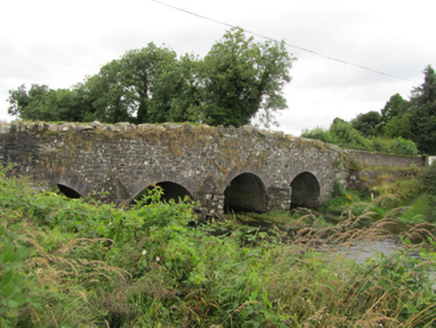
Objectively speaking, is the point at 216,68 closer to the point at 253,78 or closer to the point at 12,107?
the point at 253,78

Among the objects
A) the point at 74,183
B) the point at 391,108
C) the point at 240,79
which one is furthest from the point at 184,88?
the point at 391,108

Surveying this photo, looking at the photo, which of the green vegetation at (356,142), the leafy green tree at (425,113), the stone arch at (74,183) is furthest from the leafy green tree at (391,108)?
the stone arch at (74,183)

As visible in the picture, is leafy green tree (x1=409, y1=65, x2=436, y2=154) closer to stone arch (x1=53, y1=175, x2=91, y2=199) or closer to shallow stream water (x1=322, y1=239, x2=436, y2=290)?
shallow stream water (x1=322, y1=239, x2=436, y2=290)

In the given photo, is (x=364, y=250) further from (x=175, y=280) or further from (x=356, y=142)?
(x=356, y=142)

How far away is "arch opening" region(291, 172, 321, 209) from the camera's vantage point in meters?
16.8

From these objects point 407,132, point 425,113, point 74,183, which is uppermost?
point 425,113

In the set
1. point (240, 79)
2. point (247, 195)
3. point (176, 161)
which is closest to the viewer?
point (176, 161)

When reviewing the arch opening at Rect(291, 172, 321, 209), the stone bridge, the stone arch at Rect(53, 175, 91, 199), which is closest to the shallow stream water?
the stone bridge

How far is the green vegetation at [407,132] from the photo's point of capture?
25.4 metres

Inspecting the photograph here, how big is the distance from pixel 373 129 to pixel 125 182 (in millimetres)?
39653

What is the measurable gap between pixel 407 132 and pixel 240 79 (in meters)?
19.6

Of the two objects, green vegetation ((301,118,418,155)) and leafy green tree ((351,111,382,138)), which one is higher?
leafy green tree ((351,111,382,138))

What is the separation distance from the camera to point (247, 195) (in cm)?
1515

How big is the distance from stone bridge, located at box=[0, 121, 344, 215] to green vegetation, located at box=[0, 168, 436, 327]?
2489 millimetres
